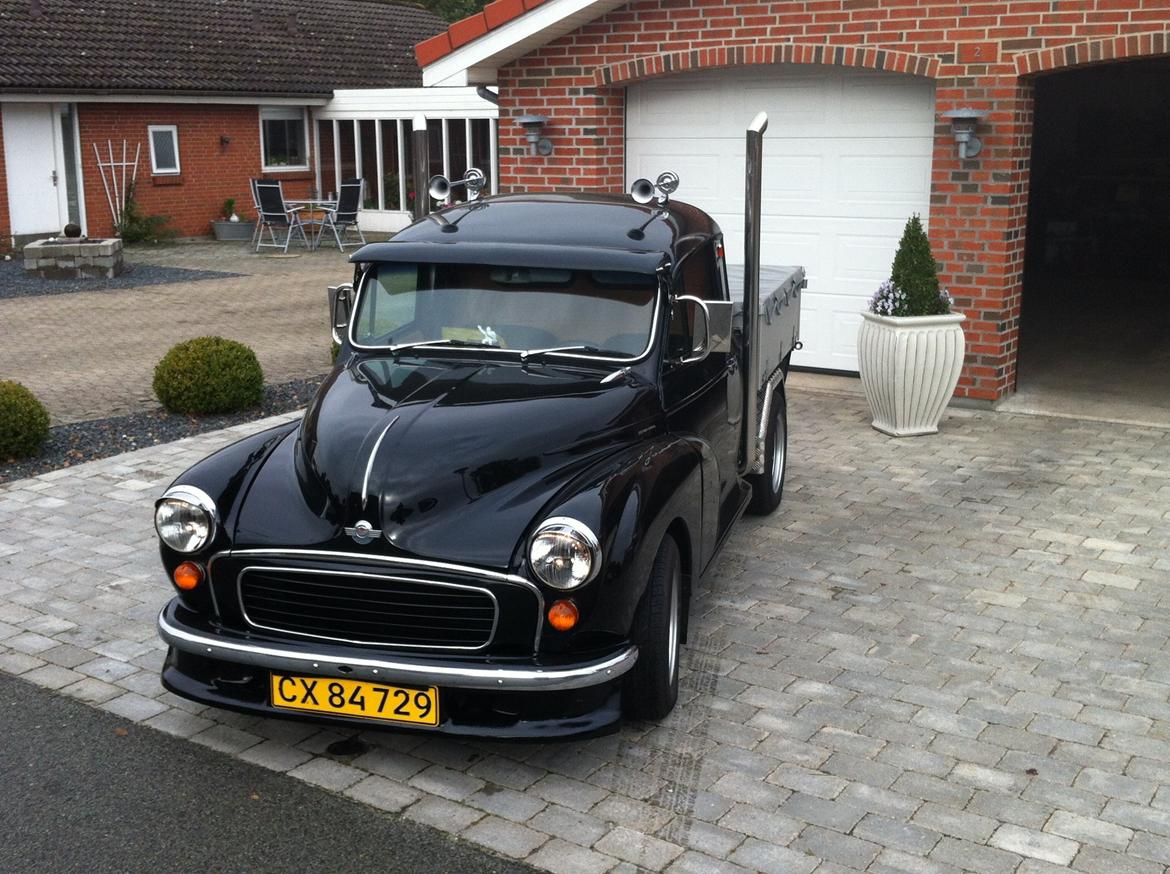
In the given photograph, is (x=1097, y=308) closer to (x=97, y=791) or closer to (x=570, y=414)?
(x=570, y=414)

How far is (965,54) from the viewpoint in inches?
391

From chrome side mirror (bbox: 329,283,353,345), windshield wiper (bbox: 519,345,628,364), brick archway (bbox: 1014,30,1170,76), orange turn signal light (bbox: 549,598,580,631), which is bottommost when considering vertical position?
orange turn signal light (bbox: 549,598,580,631)

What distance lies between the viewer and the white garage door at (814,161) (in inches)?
420

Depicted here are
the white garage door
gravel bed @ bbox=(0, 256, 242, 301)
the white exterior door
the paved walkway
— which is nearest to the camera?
the white garage door

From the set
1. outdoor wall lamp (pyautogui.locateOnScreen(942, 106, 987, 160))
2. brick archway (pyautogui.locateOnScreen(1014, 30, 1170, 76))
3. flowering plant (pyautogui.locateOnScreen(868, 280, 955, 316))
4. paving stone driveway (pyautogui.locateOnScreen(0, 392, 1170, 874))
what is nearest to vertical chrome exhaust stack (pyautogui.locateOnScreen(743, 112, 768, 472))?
paving stone driveway (pyautogui.locateOnScreen(0, 392, 1170, 874))

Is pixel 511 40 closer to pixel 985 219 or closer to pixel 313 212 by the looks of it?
pixel 985 219

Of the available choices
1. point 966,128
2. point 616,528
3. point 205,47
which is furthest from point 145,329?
point 205,47

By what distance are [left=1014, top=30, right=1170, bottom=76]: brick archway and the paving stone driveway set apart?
3.14 m

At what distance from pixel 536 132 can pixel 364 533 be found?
26.9 ft

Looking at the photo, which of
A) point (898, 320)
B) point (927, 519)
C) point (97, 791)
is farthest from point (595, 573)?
point (898, 320)

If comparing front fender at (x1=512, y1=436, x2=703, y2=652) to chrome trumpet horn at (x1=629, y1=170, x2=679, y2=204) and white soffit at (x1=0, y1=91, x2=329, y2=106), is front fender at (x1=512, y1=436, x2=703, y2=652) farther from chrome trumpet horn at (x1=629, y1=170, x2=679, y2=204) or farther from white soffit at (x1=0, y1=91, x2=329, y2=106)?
white soffit at (x1=0, y1=91, x2=329, y2=106)

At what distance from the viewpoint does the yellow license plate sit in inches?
169

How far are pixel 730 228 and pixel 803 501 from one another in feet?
14.9

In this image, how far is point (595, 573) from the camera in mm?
4277
